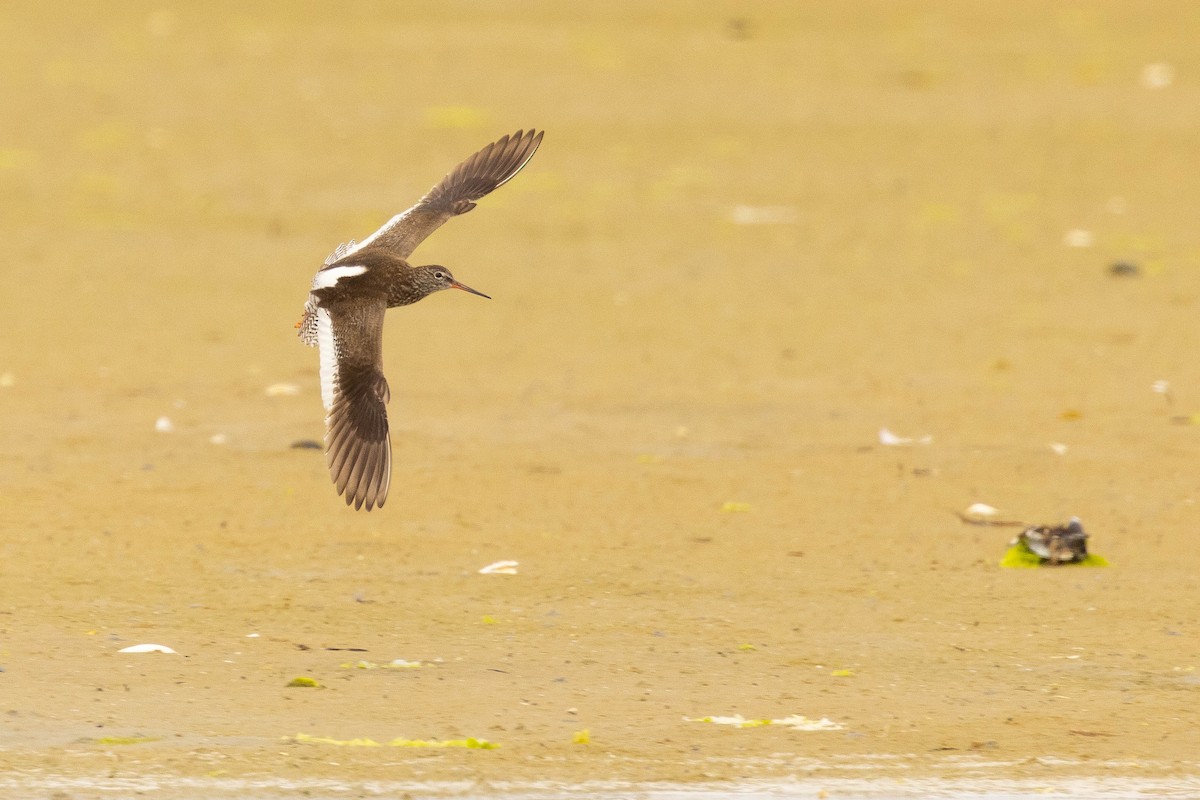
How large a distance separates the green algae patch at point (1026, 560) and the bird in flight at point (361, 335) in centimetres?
210

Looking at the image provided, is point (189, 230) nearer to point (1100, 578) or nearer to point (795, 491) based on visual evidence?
point (795, 491)

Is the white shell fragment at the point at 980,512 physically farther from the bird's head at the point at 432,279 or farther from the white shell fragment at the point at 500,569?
the bird's head at the point at 432,279

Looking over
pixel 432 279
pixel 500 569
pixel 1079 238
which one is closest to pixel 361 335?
pixel 432 279

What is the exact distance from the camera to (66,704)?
5.83m

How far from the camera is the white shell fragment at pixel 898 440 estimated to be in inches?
366

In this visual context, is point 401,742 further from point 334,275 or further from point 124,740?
point 334,275

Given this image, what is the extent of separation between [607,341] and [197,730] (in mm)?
5692

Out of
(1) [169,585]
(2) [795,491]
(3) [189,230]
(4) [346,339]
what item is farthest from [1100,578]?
(3) [189,230]

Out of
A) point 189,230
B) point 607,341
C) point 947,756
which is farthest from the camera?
point 189,230

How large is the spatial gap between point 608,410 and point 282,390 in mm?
1557

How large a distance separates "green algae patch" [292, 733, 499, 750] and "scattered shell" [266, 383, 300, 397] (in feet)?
14.7

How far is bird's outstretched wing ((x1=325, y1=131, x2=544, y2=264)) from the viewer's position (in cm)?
764

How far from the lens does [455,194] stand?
789 centimetres

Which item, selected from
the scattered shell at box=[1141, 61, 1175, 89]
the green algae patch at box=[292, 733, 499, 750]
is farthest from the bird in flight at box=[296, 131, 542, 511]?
the scattered shell at box=[1141, 61, 1175, 89]
